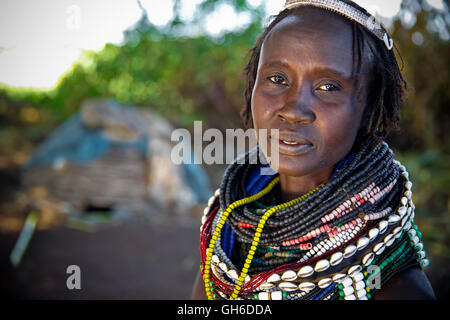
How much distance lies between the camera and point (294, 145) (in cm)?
139

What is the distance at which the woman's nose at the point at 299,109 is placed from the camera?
4.41 ft

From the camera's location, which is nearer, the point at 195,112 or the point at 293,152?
the point at 293,152

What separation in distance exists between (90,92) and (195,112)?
273cm

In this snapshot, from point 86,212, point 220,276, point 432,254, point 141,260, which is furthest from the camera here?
point 86,212

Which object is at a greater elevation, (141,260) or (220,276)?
(141,260)

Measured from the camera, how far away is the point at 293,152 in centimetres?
138

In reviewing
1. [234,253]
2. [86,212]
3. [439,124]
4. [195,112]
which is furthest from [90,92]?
[234,253]

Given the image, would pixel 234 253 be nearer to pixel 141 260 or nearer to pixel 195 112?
pixel 141 260

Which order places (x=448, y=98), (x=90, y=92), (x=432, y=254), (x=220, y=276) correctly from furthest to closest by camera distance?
1. (x=90, y=92)
2. (x=448, y=98)
3. (x=432, y=254)
4. (x=220, y=276)

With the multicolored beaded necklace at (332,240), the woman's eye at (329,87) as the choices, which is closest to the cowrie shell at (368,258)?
the multicolored beaded necklace at (332,240)

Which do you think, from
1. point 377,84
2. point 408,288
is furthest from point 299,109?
point 408,288

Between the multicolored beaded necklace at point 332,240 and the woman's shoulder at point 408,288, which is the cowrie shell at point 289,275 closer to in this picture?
the multicolored beaded necklace at point 332,240

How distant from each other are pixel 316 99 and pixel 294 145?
0.59ft

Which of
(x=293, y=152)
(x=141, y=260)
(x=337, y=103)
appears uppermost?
(x=141, y=260)
